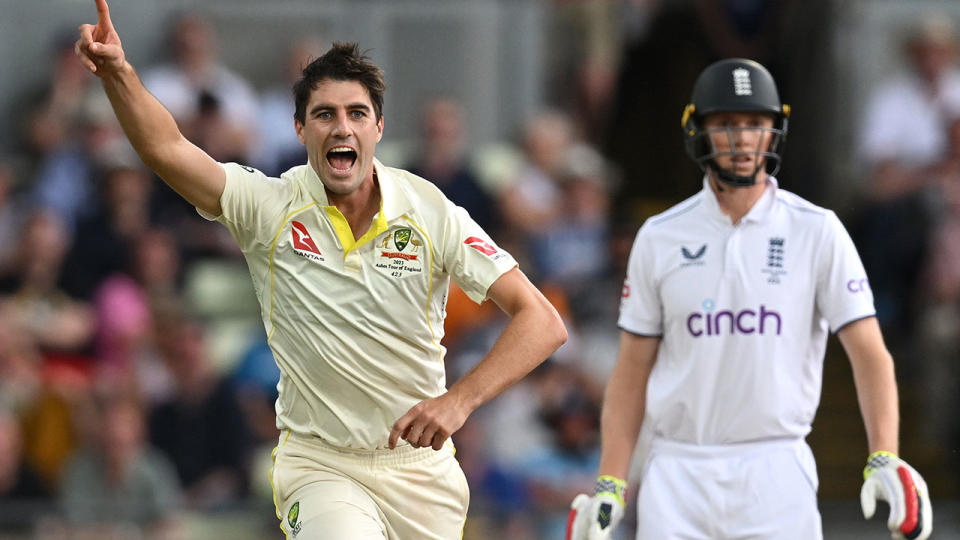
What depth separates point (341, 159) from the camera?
5715 mm

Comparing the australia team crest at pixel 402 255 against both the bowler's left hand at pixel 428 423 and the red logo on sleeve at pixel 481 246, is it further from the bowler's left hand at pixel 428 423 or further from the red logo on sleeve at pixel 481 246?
the bowler's left hand at pixel 428 423

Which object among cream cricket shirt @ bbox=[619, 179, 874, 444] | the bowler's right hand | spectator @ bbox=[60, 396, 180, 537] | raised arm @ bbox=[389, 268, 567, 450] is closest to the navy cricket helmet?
cream cricket shirt @ bbox=[619, 179, 874, 444]

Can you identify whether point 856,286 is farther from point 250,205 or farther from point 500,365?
point 250,205

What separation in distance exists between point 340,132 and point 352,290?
567 millimetres

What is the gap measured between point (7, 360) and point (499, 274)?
5690mm

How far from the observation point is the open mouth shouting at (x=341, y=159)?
5.68 m

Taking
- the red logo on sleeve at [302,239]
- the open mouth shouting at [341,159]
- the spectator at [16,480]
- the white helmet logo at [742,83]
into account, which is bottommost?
the spectator at [16,480]

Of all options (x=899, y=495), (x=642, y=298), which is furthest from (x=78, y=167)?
(x=899, y=495)

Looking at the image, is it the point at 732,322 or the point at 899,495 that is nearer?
the point at 899,495

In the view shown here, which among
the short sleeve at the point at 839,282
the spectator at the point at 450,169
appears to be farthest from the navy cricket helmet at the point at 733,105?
the spectator at the point at 450,169

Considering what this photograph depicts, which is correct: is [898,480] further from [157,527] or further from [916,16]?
[916,16]

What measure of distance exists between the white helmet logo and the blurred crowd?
4.57 m

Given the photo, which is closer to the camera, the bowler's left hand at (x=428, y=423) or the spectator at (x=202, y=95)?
the bowler's left hand at (x=428, y=423)

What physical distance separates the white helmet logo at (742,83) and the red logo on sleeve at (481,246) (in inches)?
46.7
